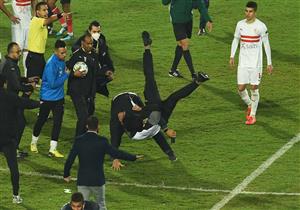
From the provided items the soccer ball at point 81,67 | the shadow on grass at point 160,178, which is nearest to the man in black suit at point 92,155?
the shadow on grass at point 160,178

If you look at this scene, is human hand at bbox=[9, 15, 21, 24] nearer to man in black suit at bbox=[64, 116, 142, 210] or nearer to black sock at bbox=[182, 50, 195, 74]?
black sock at bbox=[182, 50, 195, 74]

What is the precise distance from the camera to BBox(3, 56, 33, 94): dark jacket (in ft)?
63.3

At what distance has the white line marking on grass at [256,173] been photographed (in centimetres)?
1799

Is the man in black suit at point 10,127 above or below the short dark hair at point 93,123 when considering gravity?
below

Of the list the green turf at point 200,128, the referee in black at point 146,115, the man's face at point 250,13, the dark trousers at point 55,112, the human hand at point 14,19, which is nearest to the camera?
the green turf at point 200,128

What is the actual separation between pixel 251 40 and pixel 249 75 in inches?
30.3

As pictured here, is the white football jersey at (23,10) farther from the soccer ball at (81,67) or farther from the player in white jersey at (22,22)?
the soccer ball at (81,67)

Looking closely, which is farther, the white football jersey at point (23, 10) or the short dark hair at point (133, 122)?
the white football jersey at point (23, 10)

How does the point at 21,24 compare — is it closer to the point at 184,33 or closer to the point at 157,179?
the point at 184,33

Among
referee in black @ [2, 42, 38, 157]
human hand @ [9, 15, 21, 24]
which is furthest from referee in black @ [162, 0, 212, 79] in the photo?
referee in black @ [2, 42, 38, 157]

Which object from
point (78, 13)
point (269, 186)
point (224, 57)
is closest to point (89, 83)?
point (269, 186)

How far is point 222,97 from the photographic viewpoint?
2452 centimetres

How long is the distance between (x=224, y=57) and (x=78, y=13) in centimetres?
679

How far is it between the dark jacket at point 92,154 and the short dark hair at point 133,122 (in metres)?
3.02
